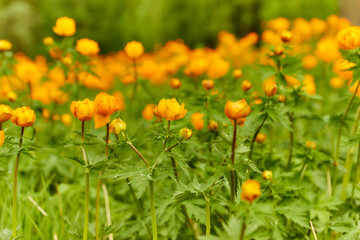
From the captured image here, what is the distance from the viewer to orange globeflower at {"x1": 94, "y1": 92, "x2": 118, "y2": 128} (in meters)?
1.15

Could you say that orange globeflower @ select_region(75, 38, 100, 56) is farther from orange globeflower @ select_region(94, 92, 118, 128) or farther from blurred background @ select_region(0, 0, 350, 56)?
blurred background @ select_region(0, 0, 350, 56)

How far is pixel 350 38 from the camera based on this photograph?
142cm

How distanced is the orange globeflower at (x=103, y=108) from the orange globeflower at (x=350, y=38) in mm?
853

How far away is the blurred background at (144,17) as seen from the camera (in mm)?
6254

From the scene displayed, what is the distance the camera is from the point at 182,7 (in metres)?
7.28

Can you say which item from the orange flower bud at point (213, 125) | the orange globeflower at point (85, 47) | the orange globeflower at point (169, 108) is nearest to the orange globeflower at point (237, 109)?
the orange globeflower at point (169, 108)

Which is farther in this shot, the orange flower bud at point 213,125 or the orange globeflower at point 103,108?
the orange flower bud at point 213,125

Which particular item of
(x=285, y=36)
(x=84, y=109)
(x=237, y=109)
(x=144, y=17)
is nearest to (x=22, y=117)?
(x=84, y=109)

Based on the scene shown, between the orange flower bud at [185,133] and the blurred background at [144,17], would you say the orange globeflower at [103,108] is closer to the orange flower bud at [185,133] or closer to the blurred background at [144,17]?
the orange flower bud at [185,133]

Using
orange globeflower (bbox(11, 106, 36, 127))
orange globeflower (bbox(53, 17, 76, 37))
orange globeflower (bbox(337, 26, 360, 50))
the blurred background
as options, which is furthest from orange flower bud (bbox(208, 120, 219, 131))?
the blurred background

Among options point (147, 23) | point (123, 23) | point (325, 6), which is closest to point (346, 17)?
point (325, 6)

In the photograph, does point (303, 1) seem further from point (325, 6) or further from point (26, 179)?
point (26, 179)

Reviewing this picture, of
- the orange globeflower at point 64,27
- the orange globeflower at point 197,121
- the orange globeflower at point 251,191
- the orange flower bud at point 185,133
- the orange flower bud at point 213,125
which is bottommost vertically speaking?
the orange globeflower at point 197,121

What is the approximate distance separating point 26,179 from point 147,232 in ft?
3.10
